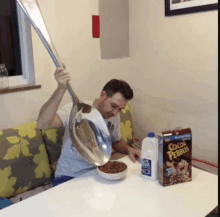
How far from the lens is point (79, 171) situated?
149cm

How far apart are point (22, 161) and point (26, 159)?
1.1 inches

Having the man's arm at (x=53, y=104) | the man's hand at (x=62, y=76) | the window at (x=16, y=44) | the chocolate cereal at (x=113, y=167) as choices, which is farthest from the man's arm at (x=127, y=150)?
the window at (x=16, y=44)

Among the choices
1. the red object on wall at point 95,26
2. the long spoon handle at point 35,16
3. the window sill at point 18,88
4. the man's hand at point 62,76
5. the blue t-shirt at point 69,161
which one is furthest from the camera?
the red object on wall at point 95,26

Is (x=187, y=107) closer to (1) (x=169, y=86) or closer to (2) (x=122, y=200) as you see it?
(1) (x=169, y=86)

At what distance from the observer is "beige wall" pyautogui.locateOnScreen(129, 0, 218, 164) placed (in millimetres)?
1863

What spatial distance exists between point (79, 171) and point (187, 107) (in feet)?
3.31

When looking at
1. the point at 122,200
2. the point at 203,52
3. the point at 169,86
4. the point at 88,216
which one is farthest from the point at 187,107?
the point at 88,216

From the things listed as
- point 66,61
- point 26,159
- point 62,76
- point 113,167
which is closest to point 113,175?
point 113,167

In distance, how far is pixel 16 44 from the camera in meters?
1.78

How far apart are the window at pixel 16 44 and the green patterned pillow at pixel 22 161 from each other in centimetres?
36

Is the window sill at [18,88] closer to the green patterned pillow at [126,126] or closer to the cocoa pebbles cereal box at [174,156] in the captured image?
the green patterned pillow at [126,126]

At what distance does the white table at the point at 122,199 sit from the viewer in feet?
3.29

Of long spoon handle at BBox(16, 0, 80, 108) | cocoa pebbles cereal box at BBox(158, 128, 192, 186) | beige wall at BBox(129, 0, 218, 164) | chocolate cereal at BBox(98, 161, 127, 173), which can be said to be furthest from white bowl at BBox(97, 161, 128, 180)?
beige wall at BBox(129, 0, 218, 164)

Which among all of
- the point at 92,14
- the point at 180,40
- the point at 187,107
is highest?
the point at 92,14
